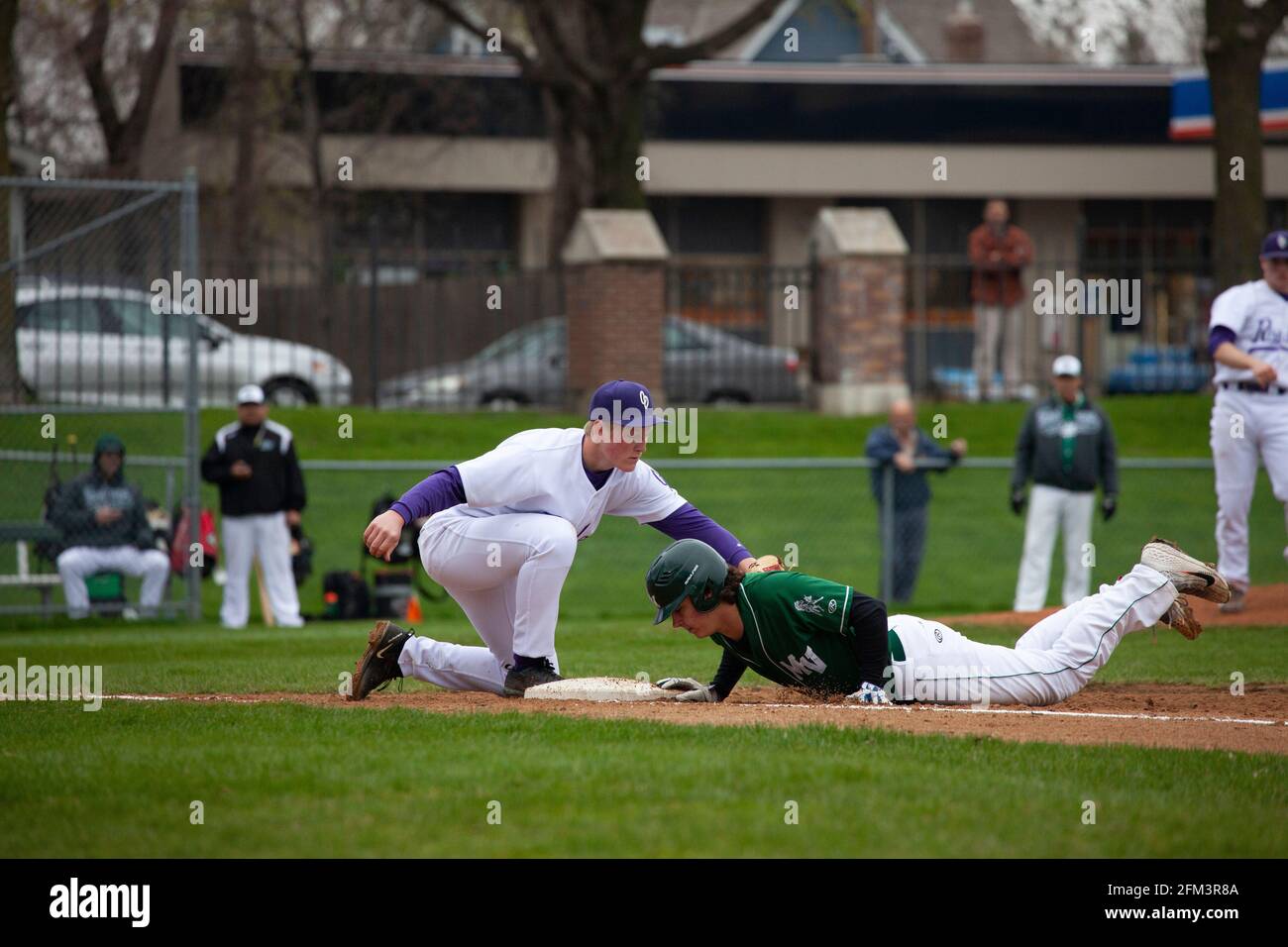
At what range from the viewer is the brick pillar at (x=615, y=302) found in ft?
70.2

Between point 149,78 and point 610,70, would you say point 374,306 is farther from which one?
point 149,78

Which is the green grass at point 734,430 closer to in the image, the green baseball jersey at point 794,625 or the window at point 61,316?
the window at point 61,316

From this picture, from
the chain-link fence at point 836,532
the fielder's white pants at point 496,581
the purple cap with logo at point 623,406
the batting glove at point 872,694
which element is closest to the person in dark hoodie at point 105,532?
the chain-link fence at point 836,532

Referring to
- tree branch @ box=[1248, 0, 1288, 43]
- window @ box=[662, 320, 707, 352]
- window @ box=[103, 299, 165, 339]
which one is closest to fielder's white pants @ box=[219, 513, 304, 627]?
window @ box=[103, 299, 165, 339]

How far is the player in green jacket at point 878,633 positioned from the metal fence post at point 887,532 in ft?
22.1

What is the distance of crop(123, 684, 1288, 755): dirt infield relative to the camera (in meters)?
6.88

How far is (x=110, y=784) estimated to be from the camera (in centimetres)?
577

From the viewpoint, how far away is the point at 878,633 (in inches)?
284

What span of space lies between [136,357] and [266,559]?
5.56 meters

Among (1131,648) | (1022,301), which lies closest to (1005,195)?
(1022,301)

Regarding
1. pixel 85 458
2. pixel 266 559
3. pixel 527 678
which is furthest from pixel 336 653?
pixel 85 458

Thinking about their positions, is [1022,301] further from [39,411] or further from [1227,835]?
[1227,835]

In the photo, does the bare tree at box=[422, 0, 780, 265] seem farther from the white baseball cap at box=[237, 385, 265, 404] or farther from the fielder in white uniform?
the fielder in white uniform
